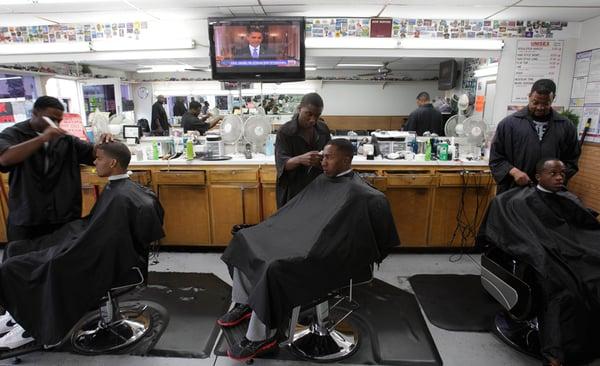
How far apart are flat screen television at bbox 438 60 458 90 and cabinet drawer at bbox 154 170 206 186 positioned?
344 cm

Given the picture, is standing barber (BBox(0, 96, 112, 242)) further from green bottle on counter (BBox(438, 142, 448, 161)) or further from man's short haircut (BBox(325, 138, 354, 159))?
green bottle on counter (BBox(438, 142, 448, 161))

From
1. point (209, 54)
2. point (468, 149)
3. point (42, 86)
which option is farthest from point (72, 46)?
point (468, 149)

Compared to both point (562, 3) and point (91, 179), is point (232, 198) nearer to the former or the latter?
point (91, 179)

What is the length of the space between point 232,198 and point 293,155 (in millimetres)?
1029

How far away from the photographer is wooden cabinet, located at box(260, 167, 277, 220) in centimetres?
328

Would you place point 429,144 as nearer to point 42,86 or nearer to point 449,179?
point 449,179

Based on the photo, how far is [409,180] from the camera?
323 cm

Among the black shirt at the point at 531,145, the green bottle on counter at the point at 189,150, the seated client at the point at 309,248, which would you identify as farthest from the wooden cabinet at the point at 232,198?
the black shirt at the point at 531,145

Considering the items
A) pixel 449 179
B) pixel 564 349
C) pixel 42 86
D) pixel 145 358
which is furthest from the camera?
pixel 42 86

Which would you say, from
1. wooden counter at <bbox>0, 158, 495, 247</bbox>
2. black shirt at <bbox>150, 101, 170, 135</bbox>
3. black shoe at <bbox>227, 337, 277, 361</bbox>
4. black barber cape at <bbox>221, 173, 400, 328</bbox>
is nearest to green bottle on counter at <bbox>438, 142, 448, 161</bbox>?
wooden counter at <bbox>0, 158, 495, 247</bbox>

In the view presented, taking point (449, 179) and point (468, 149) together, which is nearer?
point (449, 179)

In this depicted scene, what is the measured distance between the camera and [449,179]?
3.26m

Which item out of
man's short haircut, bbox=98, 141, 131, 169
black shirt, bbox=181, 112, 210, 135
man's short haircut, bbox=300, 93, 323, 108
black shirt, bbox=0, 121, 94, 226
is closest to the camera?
man's short haircut, bbox=98, 141, 131, 169

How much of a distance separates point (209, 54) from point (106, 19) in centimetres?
108
